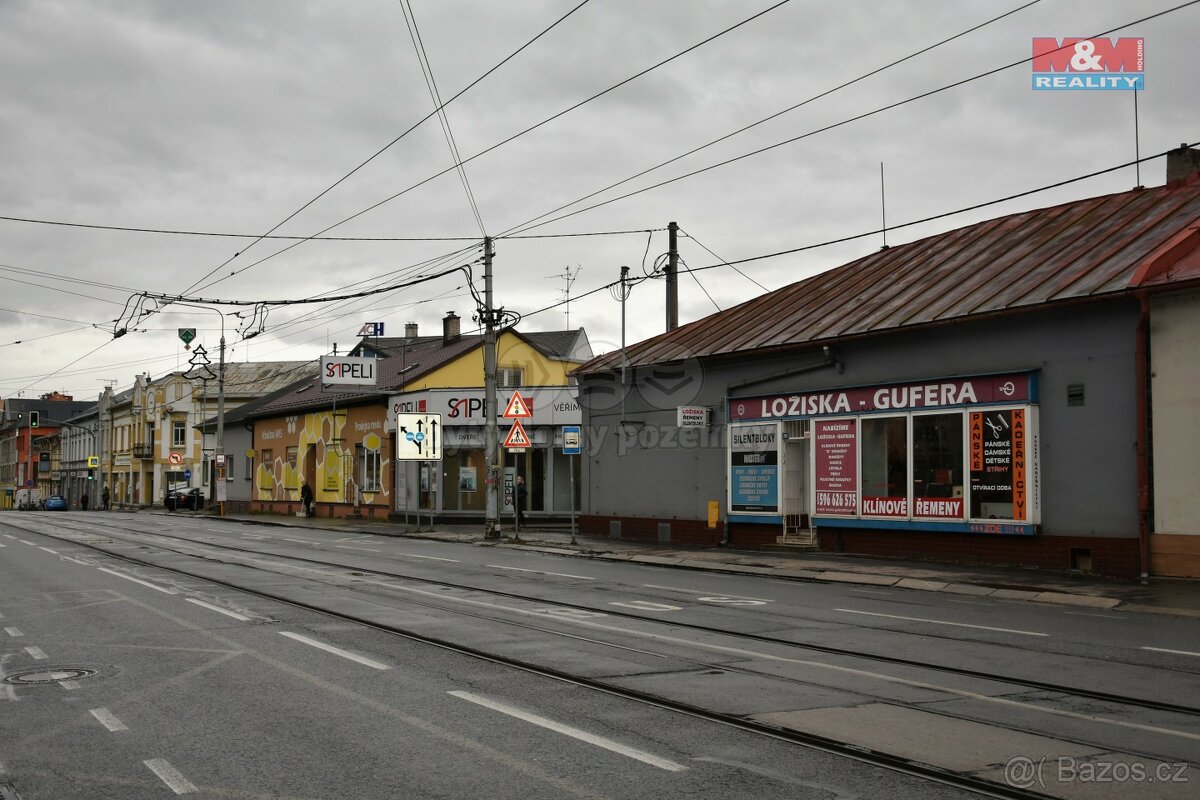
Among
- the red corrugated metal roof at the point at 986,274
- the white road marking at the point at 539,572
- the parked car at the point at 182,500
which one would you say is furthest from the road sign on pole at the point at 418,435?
the parked car at the point at 182,500

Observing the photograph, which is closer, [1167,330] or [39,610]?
[39,610]

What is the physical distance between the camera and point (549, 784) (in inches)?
229

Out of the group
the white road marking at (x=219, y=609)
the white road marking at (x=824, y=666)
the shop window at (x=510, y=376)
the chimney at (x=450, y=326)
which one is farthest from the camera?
the chimney at (x=450, y=326)

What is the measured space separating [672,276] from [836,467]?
12.7 metres

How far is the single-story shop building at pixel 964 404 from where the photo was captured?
16.9 m

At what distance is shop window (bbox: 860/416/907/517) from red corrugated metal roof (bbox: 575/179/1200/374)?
193cm

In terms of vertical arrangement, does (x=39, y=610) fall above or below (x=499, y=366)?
below

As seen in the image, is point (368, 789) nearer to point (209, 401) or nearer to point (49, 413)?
point (209, 401)

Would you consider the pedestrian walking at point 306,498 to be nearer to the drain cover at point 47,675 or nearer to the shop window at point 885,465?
the shop window at point 885,465

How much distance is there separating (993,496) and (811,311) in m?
7.50

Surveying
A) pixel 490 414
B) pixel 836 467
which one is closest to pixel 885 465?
pixel 836 467

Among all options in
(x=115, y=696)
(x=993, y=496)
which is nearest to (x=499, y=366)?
Result: (x=993, y=496)

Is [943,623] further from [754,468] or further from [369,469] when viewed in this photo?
[369,469]

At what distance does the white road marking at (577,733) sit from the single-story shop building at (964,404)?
42.3ft
